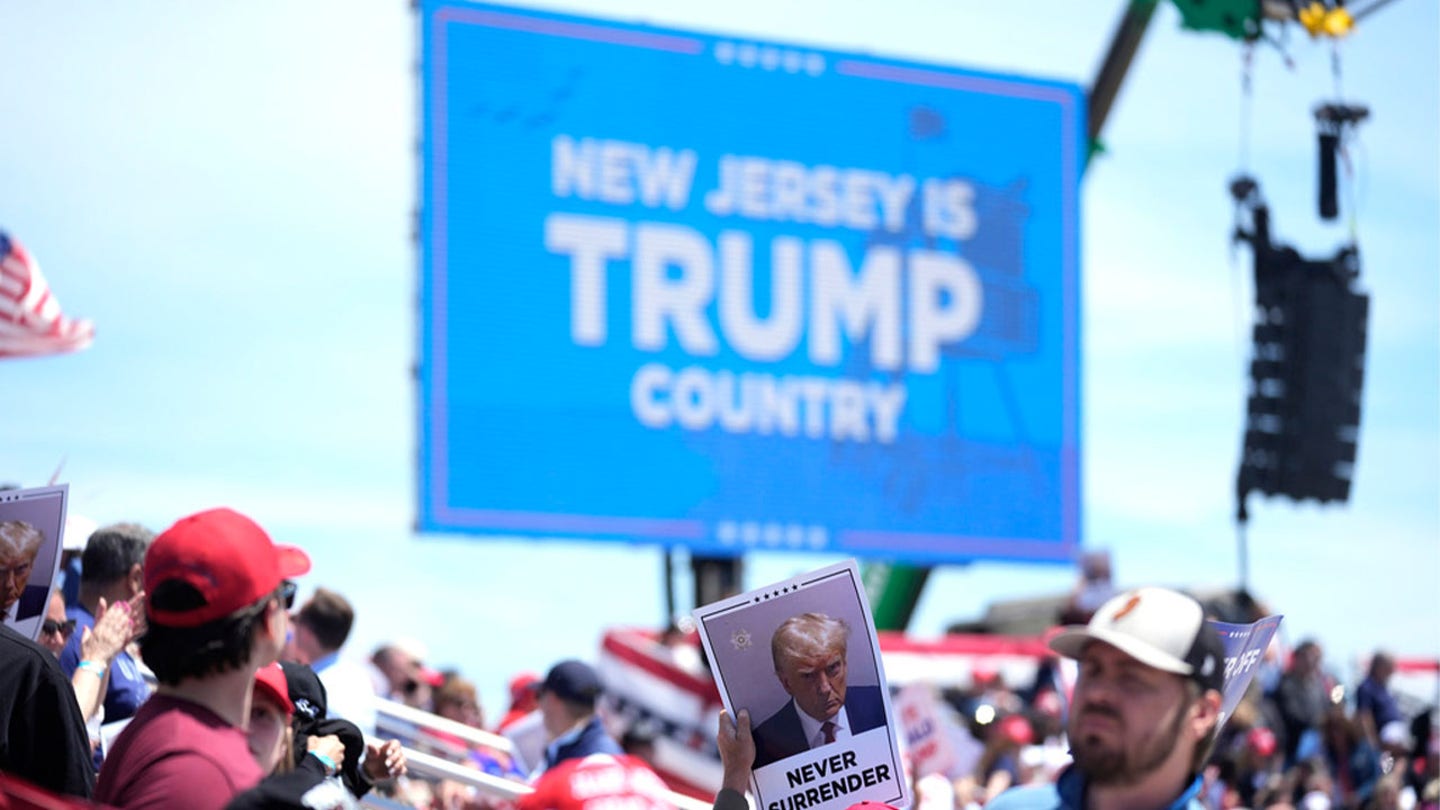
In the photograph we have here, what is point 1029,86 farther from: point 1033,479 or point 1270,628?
point 1270,628

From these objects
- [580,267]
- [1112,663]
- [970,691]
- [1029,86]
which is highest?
[1029,86]

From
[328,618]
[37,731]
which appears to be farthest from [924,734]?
[37,731]

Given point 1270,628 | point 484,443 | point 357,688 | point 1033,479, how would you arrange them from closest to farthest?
point 1270,628 < point 357,688 < point 484,443 < point 1033,479

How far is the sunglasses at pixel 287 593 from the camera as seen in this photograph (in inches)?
134

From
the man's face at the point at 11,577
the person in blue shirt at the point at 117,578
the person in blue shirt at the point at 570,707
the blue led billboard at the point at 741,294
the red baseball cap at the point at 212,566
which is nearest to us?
the red baseball cap at the point at 212,566

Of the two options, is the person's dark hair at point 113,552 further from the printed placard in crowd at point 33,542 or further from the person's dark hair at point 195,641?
the person's dark hair at point 195,641

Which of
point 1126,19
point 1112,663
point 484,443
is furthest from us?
point 1126,19

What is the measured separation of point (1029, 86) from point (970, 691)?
6.77 m

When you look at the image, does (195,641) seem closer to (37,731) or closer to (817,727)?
(37,731)

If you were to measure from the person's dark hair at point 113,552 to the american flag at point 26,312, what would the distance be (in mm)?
4682

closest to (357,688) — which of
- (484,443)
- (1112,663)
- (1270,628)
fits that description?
(1270,628)

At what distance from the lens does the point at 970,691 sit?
14711 millimetres

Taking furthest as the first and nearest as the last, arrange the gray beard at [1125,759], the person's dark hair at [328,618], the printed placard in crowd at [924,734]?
the printed placard in crowd at [924,734] → the person's dark hair at [328,618] → the gray beard at [1125,759]

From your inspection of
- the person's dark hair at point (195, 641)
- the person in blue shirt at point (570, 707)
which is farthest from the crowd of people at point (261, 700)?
the person in blue shirt at point (570, 707)
